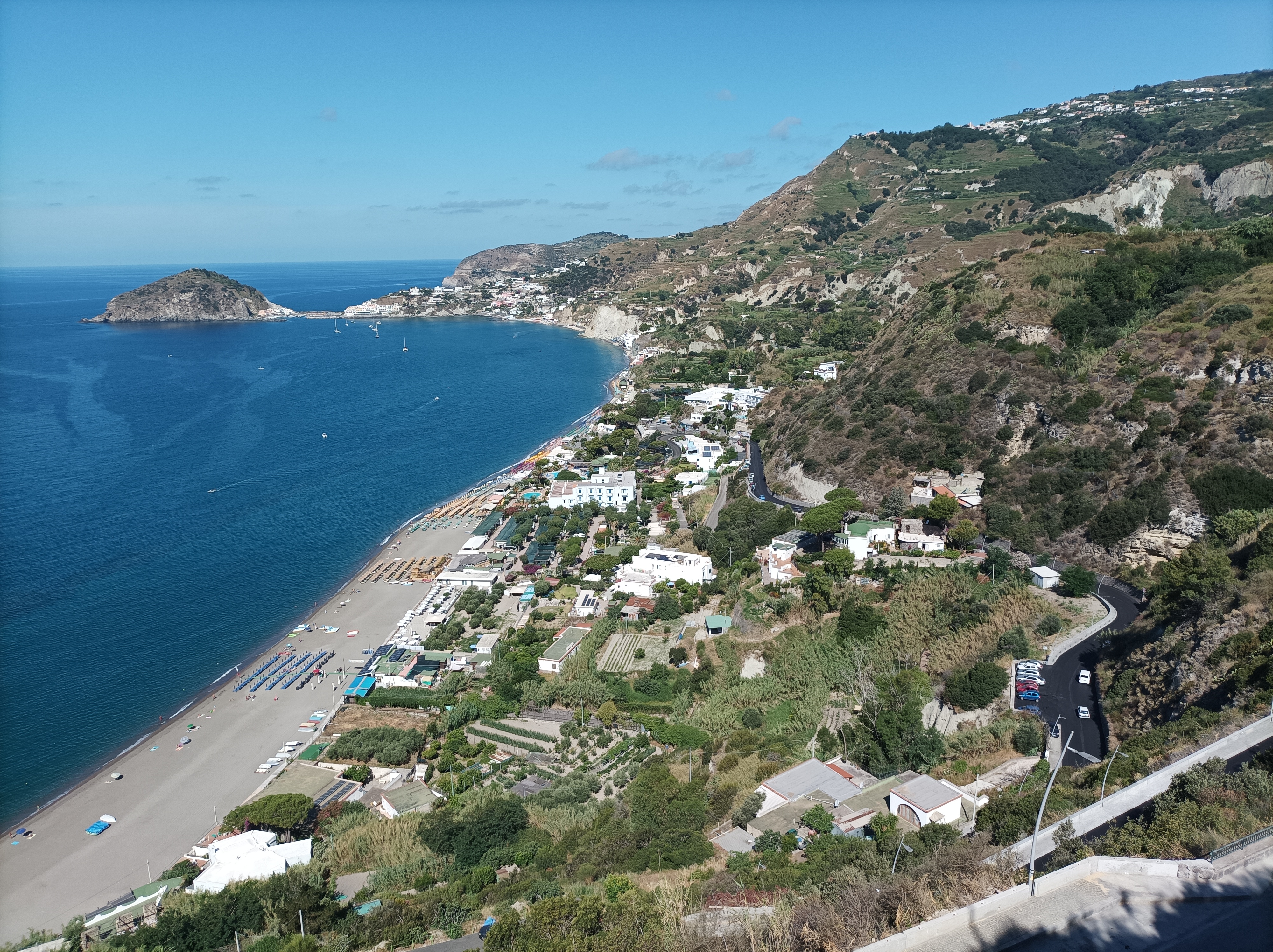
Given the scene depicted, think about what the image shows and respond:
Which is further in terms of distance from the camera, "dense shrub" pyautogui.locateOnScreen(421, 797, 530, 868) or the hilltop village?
"dense shrub" pyautogui.locateOnScreen(421, 797, 530, 868)

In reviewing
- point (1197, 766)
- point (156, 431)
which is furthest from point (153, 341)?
point (1197, 766)

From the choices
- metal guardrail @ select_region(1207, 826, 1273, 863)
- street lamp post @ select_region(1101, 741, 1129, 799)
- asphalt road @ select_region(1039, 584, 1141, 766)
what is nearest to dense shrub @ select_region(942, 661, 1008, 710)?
asphalt road @ select_region(1039, 584, 1141, 766)

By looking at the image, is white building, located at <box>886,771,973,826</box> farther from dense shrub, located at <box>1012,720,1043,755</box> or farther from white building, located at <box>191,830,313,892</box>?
white building, located at <box>191,830,313,892</box>

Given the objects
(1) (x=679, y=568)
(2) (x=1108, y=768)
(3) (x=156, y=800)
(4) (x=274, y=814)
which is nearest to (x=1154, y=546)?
(2) (x=1108, y=768)

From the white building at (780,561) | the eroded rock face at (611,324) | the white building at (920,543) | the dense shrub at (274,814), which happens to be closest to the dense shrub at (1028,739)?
the white building at (920,543)

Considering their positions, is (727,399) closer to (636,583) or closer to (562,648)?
(636,583)

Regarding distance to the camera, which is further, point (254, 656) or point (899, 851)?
point (254, 656)

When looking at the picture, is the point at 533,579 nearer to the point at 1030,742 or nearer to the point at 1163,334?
the point at 1030,742
